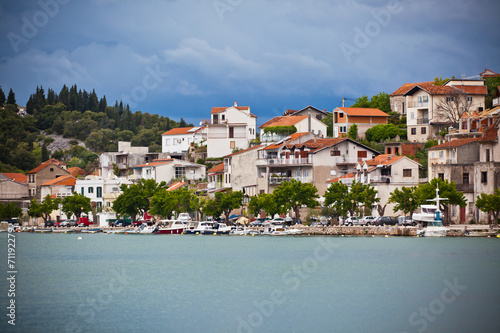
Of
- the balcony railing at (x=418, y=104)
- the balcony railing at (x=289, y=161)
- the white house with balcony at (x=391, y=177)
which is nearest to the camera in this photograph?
the white house with balcony at (x=391, y=177)

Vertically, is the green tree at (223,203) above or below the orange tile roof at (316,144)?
below

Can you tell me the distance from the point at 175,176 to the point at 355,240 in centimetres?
4926

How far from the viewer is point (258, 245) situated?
232 feet

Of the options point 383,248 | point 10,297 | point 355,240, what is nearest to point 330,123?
point 355,240

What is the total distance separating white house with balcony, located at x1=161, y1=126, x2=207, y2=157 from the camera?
428ft

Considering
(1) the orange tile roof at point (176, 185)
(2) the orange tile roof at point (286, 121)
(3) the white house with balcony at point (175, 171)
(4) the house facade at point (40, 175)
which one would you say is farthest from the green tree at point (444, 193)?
(4) the house facade at point (40, 175)

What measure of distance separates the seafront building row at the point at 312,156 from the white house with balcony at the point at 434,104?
131 millimetres

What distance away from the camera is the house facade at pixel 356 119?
10588 cm

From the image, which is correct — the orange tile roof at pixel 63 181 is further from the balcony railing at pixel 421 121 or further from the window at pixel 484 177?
the window at pixel 484 177

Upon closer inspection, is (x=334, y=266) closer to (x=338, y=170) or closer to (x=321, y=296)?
(x=321, y=296)

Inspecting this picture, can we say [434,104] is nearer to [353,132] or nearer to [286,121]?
[353,132]

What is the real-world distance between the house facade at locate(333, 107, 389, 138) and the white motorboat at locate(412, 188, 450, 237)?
118 ft

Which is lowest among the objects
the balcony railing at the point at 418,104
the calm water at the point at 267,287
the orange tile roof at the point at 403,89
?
the calm water at the point at 267,287

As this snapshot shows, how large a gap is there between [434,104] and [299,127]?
20807mm
